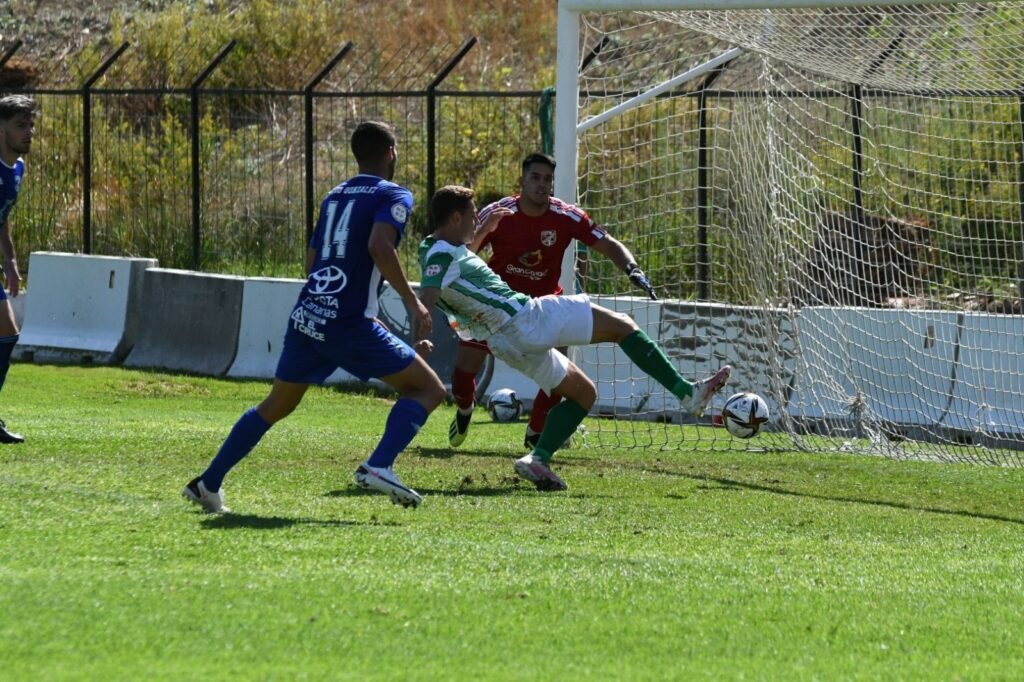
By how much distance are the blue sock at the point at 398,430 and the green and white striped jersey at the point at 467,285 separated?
117 cm

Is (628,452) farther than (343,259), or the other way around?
(628,452)

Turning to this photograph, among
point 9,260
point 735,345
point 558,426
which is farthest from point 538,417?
point 9,260

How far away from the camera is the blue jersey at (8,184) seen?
9.81 metres

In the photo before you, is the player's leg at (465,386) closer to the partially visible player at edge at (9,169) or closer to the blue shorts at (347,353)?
the partially visible player at edge at (9,169)

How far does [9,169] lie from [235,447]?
12.4 feet

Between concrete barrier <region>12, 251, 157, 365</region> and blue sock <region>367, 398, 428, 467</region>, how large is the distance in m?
9.10

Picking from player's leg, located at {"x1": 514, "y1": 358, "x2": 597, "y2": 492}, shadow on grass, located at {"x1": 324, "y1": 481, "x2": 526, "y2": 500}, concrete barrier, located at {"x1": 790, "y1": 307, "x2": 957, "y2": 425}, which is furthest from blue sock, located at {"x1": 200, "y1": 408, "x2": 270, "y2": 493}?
concrete barrier, located at {"x1": 790, "y1": 307, "x2": 957, "y2": 425}

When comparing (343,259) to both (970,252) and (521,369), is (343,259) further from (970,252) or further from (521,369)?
(970,252)

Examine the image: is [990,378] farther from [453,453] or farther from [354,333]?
[354,333]

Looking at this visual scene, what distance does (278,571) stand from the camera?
5.75m

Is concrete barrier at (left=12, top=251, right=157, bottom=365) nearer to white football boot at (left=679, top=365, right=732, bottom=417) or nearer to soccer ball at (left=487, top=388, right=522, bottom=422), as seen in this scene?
soccer ball at (left=487, top=388, right=522, bottom=422)

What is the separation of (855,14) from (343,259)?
19.8 ft

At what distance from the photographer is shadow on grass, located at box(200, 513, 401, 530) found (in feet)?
22.2

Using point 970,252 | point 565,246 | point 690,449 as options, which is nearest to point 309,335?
point 565,246
